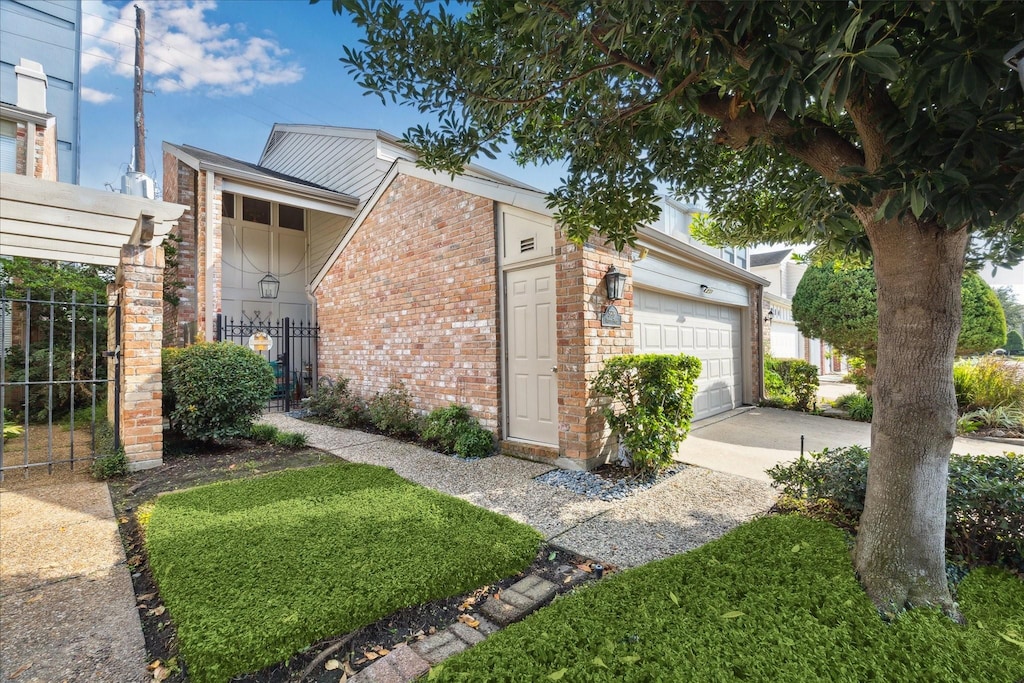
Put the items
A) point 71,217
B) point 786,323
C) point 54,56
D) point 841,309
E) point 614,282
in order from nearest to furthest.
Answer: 1. point 71,217
2. point 614,282
3. point 841,309
4. point 54,56
5. point 786,323

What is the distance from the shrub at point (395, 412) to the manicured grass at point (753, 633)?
479 cm

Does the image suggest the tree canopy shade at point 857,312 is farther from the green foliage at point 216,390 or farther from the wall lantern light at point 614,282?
the green foliage at point 216,390

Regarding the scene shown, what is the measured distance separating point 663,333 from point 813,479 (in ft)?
11.9

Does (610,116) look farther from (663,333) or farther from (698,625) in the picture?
(663,333)

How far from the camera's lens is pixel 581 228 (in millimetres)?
3633

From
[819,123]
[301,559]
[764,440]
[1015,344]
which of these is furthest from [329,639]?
[1015,344]

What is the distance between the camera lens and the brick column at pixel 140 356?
4914 mm

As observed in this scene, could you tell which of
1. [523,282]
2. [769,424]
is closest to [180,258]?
[523,282]

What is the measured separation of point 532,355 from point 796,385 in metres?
6.75

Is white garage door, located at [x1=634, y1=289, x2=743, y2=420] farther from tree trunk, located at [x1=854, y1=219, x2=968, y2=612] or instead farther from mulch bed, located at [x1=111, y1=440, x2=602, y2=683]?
mulch bed, located at [x1=111, y1=440, x2=602, y2=683]

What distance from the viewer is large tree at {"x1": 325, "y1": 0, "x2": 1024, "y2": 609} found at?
1.64 meters

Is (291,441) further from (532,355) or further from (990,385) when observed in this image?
(990,385)

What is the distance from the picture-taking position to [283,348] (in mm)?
10898

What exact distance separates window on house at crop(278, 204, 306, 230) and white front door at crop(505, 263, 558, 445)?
973cm
